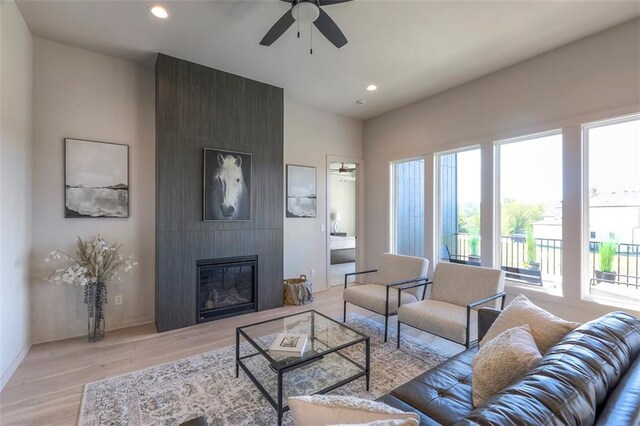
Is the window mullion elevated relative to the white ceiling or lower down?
lower down

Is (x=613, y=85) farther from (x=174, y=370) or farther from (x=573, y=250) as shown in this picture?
(x=174, y=370)

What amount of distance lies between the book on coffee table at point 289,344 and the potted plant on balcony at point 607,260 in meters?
3.18

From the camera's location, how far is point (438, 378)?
1.65 meters

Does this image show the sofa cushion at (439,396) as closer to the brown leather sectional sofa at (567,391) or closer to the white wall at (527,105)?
the brown leather sectional sofa at (567,391)

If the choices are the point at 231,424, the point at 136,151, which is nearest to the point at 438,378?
the point at 231,424

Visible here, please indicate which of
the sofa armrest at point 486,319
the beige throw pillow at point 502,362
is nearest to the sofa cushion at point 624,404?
the beige throw pillow at point 502,362

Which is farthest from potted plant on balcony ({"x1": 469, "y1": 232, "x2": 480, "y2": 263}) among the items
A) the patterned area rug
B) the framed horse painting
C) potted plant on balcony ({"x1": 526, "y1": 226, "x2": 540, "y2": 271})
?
the framed horse painting

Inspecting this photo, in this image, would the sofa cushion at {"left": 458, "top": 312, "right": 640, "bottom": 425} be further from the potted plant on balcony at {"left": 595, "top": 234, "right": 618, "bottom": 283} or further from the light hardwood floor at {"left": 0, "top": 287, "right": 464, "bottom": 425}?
the potted plant on balcony at {"left": 595, "top": 234, "right": 618, "bottom": 283}

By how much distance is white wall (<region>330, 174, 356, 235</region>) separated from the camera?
33.5ft

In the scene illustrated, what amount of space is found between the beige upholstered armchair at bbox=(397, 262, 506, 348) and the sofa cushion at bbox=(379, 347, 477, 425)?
743 millimetres

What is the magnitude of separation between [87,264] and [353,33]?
12.2 ft

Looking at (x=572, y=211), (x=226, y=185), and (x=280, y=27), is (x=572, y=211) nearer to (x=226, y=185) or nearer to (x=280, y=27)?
(x=280, y=27)

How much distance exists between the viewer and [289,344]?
2176 mm

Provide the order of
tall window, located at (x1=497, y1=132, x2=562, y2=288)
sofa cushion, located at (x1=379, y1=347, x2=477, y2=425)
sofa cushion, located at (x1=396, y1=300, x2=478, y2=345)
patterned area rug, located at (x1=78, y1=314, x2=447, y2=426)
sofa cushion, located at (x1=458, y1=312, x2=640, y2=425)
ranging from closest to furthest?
sofa cushion, located at (x1=458, y1=312, x2=640, y2=425) → sofa cushion, located at (x1=379, y1=347, x2=477, y2=425) → patterned area rug, located at (x1=78, y1=314, x2=447, y2=426) → sofa cushion, located at (x1=396, y1=300, x2=478, y2=345) → tall window, located at (x1=497, y1=132, x2=562, y2=288)
